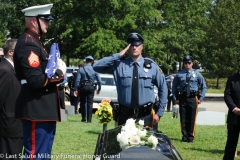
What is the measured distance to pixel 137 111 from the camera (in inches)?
282

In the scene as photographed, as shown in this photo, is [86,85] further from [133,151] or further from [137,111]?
[133,151]

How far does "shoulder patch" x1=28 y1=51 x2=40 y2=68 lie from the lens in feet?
16.4

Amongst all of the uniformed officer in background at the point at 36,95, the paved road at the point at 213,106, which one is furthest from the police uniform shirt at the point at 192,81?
the paved road at the point at 213,106

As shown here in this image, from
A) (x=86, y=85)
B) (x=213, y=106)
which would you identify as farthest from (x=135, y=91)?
(x=213, y=106)

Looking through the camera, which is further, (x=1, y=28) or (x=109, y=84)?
(x=1, y=28)

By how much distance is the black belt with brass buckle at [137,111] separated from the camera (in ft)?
23.5

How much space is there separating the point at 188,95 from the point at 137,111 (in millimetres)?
5340

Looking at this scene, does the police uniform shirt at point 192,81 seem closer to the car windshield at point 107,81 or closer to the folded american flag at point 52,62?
the folded american flag at point 52,62

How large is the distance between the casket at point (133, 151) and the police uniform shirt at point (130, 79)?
127 centimetres

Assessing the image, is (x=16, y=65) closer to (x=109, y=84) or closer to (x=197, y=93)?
(x=197, y=93)

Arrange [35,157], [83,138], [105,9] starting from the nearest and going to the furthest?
[35,157] < [83,138] < [105,9]

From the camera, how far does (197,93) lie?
40.8 ft

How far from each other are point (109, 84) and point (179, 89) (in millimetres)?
11095

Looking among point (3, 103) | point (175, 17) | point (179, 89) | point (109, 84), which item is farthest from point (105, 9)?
point (3, 103)
